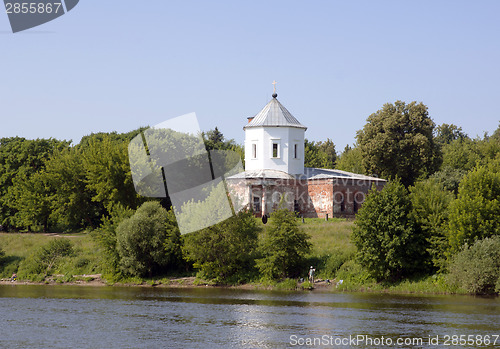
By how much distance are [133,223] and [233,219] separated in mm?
6837

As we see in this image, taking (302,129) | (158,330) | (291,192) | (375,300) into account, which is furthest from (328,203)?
(158,330)

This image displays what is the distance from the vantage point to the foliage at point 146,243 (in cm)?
4603

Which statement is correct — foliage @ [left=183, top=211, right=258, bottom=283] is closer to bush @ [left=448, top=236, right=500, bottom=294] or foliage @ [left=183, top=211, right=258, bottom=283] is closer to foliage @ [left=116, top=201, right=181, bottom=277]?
foliage @ [left=116, top=201, right=181, bottom=277]

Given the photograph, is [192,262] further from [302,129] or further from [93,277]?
[302,129]

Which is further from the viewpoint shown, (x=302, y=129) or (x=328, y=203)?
(x=302, y=129)

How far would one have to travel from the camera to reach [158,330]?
84.8 ft

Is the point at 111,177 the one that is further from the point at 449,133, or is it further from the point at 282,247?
the point at 449,133

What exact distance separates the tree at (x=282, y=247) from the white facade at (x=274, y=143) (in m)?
17.8

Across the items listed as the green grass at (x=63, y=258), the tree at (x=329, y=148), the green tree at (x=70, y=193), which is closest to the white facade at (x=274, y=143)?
the green tree at (x=70, y=193)

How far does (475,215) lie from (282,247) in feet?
37.6

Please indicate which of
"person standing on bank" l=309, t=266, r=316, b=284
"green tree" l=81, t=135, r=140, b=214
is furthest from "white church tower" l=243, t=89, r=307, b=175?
"person standing on bank" l=309, t=266, r=316, b=284

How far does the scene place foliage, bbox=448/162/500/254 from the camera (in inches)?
1500

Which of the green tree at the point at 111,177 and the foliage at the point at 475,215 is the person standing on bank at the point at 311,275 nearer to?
the foliage at the point at 475,215

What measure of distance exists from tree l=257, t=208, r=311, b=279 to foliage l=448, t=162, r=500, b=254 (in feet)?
30.1
